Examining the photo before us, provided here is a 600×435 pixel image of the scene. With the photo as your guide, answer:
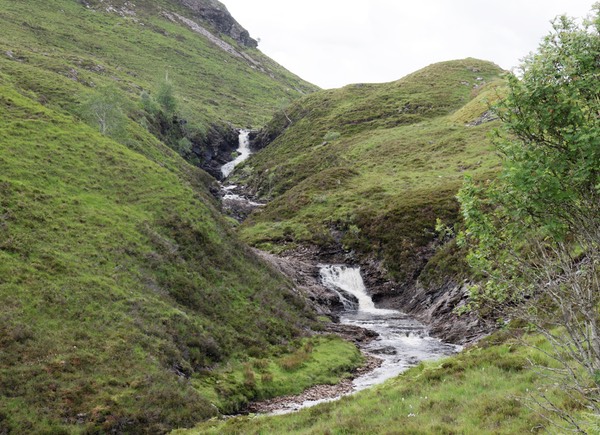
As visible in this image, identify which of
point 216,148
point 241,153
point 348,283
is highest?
point 241,153

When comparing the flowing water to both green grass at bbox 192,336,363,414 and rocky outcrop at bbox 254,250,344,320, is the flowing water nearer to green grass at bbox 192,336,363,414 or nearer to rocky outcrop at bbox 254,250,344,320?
rocky outcrop at bbox 254,250,344,320

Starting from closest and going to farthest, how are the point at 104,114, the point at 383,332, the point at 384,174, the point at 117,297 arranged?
1. the point at 117,297
2. the point at 383,332
3. the point at 104,114
4. the point at 384,174

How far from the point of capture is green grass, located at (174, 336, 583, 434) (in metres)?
14.4

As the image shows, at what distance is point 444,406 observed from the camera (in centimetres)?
1688

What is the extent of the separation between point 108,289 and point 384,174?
72542 mm

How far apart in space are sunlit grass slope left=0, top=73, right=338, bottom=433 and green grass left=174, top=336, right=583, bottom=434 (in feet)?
15.9

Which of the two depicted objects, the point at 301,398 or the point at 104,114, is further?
the point at 104,114

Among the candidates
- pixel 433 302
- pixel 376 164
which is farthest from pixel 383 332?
pixel 376 164

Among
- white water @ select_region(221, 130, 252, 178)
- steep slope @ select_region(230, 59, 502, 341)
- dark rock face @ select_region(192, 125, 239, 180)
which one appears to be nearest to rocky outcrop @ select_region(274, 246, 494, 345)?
steep slope @ select_region(230, 59, 502, 341)

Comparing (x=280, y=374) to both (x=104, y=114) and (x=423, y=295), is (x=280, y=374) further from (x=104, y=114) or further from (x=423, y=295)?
(x=104, y=114)

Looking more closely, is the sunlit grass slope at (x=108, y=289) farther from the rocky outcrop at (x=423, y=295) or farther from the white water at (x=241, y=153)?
the white water at (x=241, y=153)

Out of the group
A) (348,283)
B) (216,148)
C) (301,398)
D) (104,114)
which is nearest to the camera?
(301,398)

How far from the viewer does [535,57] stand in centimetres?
870

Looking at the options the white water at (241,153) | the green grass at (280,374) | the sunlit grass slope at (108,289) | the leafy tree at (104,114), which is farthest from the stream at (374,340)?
the white water at (241,153)
